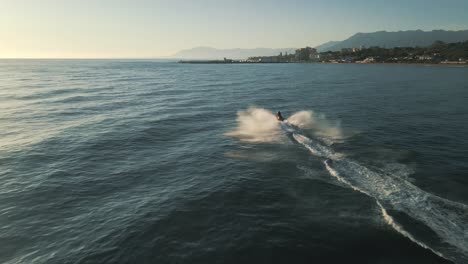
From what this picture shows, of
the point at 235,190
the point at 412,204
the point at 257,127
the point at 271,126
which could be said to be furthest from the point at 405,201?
the point at 257,127

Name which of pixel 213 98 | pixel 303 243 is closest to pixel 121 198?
pixel 303 243

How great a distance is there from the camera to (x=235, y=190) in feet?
86.3

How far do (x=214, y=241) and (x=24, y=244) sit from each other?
40.0ft

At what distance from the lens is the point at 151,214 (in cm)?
2239

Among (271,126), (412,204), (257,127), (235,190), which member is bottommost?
(235,190)

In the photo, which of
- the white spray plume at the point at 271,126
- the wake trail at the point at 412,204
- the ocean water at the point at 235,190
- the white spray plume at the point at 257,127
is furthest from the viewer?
the white spray plume at the point at 271,126

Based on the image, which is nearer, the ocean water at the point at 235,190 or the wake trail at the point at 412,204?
the wake trail at the point at 412,204

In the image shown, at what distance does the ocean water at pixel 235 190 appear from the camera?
1814cm

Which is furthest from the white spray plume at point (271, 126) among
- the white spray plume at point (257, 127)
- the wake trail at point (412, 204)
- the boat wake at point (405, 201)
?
the wake trail at point (412, 204)

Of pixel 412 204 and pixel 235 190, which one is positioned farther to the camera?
pixel 235 190

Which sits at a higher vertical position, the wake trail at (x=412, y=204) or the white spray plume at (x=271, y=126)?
the white spray plume at (x=271, y=126)

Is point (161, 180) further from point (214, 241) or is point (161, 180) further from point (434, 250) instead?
point (434, 250)

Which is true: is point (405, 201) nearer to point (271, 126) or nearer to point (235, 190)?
point (235, 190)

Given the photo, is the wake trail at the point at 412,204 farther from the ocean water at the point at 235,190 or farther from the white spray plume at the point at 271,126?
the white spray plume at the point at 271,126
